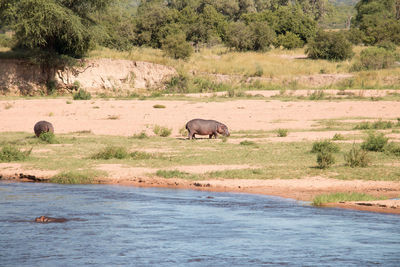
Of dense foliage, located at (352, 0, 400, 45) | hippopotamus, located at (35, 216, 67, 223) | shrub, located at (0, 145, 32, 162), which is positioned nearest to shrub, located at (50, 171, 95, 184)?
shrub, located at (0, 145, 32, 162)

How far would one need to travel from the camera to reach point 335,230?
28.1ft

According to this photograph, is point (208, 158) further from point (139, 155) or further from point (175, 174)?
point (175, 174)

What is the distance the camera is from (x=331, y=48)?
42.3m

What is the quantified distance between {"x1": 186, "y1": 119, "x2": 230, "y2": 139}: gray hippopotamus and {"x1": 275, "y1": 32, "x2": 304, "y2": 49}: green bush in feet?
110

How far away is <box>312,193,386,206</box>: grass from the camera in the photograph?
1017 centimetres

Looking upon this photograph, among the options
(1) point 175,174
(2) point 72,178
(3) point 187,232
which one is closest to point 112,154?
(2) point 72,178

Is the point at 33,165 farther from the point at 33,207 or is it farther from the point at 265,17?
the point at 265,17

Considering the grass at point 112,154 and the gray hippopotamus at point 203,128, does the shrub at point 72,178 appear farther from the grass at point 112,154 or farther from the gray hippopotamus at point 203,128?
the gray hippopotamus at point 203,128

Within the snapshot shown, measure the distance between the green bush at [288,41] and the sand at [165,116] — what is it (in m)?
24.8

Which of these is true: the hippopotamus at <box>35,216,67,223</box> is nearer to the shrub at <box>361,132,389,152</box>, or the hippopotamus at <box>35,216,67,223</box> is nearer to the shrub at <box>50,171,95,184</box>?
the shrub at <box>50,171,95,184</box>

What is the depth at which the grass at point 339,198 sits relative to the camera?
10172 mm

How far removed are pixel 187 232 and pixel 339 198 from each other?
121 inches

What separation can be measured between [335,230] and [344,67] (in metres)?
31.2

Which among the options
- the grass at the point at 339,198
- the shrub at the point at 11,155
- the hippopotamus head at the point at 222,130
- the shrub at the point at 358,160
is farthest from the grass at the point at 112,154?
the grass at the point at 339,198
